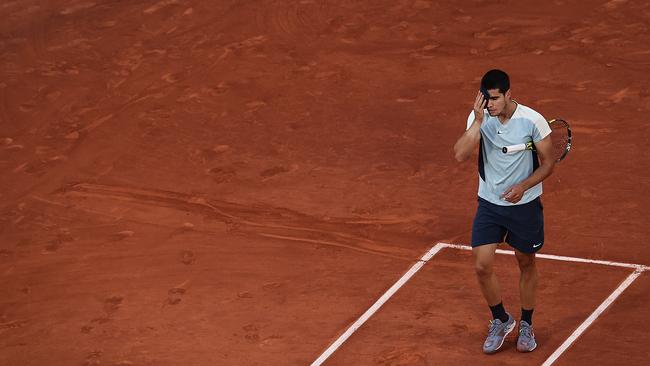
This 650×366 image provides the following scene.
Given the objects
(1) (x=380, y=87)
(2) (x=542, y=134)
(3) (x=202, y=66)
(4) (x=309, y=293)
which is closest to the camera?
(2) (x=542, y=134)

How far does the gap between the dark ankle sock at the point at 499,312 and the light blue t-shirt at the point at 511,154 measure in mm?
965

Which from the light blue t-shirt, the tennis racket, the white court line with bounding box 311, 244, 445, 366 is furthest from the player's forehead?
the white court line with bounding box 311, 244, 445, 366

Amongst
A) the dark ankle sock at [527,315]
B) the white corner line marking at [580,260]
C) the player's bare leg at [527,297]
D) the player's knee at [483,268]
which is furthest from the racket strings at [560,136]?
the white corner line marking at [580,260]

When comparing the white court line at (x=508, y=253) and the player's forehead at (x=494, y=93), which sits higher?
the player's forehead at (x=494, y=93)

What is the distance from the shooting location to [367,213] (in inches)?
465

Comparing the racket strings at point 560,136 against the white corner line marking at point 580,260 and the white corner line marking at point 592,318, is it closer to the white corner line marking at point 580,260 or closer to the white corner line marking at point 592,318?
the white corner line marking at point 592,318

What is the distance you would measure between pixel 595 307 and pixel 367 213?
284 cm

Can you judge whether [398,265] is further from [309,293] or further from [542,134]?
[542,134]

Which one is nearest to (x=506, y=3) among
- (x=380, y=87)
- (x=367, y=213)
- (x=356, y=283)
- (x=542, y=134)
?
(x=380, y=87)

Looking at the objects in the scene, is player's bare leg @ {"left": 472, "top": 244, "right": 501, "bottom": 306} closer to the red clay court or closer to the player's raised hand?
the red clay court

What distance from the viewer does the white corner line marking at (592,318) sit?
30.6 feet

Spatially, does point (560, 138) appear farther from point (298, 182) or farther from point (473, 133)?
point (298, 182)

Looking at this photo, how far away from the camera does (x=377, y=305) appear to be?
10.3 metres

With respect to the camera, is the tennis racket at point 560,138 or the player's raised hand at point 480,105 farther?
the tennis racket at point 560,138
